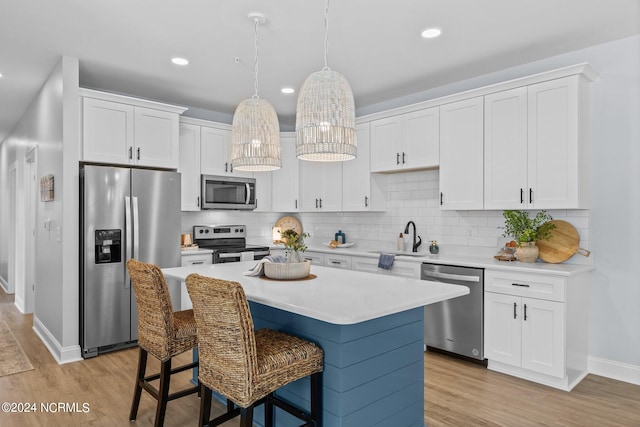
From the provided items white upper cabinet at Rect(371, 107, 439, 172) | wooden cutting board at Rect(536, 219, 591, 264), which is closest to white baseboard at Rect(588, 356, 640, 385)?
wooden cutting board at Rect(536, 219, 591, 264)

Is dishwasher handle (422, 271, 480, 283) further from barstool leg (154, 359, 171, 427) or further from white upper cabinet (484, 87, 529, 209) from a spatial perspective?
barstool leg (154, 359, 171, 427)

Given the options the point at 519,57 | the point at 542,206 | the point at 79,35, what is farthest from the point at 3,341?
the point at 519,57

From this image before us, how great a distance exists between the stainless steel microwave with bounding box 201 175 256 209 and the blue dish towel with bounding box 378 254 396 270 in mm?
2068

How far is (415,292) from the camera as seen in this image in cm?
220

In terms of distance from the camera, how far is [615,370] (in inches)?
131

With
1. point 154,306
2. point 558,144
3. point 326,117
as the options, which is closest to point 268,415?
point 154,306

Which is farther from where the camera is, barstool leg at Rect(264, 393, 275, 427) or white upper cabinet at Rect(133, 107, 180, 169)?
white upper cabinet at Rect(133, 107, 180, 169)

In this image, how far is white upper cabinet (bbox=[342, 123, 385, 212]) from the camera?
4840 mm

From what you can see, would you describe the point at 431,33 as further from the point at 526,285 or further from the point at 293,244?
the point at 526,285

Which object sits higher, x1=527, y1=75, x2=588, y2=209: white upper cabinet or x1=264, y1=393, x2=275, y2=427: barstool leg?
x1=527, y1=75, x2=588, y2=209: white upper cabinet

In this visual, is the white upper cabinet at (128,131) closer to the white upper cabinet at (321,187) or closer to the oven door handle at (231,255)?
the oven door handle at (231,255)

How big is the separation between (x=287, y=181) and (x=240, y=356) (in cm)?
405

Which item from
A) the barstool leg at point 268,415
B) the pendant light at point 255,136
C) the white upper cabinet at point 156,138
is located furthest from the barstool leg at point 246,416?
the white upper cabinet at point 156,138

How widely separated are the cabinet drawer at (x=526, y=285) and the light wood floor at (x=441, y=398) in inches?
27.6
